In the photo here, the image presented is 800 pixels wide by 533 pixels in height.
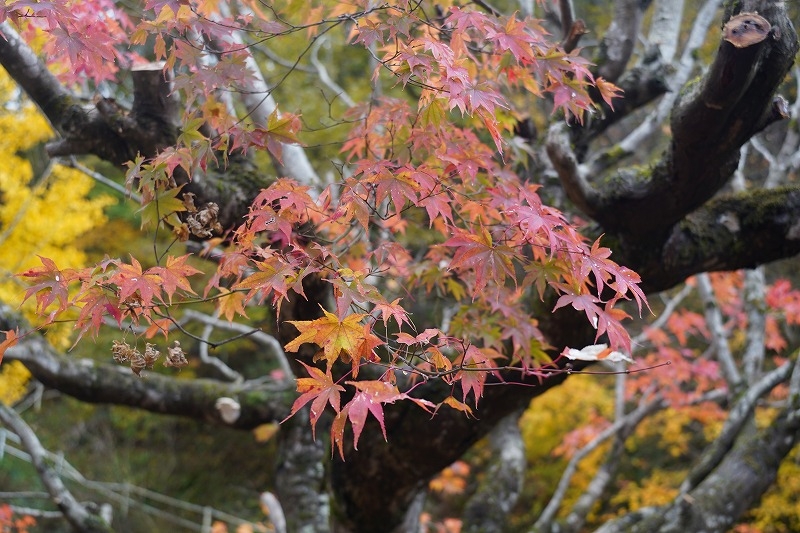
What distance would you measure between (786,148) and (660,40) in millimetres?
1191

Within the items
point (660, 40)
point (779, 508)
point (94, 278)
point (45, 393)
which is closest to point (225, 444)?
point (45, 393)

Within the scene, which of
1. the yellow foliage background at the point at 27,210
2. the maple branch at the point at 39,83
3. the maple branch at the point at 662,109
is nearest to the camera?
the maple branch at the point at 39,83

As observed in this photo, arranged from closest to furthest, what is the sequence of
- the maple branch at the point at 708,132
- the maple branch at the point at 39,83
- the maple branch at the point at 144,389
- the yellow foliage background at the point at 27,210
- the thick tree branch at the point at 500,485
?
the maple branch at the point at 708,132 → the maple branch at the point at 39,83 → the maple branch at the point at 144,389 → the thick tree branch at the point at 500,485 → the yellow foliage background at the point at 27,210

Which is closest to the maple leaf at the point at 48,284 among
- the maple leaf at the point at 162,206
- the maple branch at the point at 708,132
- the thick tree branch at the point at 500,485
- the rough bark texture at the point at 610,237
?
the maple leaf at the point at 162,206

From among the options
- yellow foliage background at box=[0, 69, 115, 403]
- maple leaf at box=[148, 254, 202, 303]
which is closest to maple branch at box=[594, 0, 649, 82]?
maple leaf at box=[148, 254, 202, 303]

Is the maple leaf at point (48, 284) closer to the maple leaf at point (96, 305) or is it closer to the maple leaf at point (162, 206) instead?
the maple leaf at point (96, 305)

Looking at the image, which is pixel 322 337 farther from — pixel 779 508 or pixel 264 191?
pixel 779 508

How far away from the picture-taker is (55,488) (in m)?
2.73

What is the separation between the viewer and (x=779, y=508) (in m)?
5.54

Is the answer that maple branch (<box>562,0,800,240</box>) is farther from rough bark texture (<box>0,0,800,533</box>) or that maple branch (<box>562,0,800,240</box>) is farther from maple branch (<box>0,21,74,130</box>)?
maple branch (<box>0,21,74,130</box>)

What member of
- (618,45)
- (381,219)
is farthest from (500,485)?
(381,219)

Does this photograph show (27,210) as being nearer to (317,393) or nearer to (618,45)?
(618,45)

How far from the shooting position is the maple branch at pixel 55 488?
274 centimetres

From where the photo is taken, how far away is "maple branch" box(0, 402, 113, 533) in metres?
2.74
